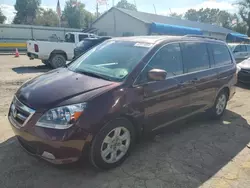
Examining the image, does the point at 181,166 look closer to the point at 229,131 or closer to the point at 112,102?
the point at 112,102

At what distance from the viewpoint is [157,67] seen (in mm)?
3561

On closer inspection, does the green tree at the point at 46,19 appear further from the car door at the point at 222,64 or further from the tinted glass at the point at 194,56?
the tinted glass at the point at 194,56

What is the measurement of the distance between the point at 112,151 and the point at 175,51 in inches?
78.5

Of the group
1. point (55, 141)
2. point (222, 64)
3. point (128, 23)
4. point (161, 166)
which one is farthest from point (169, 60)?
point (128, 23)

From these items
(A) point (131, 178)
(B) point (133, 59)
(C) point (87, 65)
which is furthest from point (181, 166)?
(C) point (87, 65)

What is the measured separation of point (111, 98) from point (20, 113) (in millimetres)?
1171

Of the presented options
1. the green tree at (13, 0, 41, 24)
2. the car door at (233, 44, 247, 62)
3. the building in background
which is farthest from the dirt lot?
the green tree at (13, 0, 41, 24)

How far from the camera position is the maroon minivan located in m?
2.66

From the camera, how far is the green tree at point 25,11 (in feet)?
175

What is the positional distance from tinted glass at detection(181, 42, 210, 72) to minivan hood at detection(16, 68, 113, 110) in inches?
66.4

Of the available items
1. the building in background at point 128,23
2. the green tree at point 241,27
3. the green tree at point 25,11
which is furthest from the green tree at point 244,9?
the green tree at point 25,11

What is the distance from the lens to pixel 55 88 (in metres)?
3.03

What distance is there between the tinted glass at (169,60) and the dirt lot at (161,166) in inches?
49.3

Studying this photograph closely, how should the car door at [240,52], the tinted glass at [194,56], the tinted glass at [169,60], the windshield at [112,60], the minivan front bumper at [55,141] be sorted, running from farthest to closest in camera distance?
1. the car door at [240,52]
2. the tinted glass at [194,56]
3. the tinted glass at [169,60]
4. the windshield at [112,60]
5. the minivan front bumper at [55,141]
